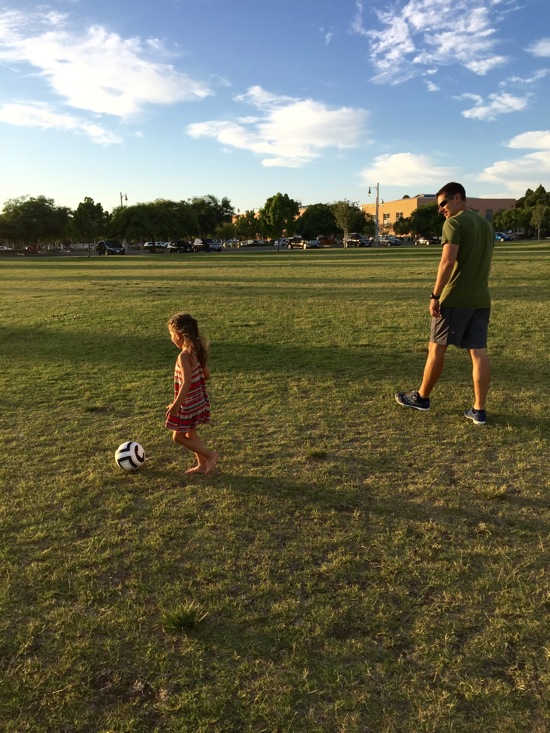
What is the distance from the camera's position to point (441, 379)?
20.0 feet

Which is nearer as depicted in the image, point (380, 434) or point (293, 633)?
point (293, 633)

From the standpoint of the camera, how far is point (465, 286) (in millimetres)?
4621

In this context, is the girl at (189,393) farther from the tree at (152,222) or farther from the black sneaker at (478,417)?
the tree at (152,222)

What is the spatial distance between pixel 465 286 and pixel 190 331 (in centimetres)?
241

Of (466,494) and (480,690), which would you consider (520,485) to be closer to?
(466,494)

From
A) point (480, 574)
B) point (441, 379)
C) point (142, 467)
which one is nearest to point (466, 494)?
point (480, 574)

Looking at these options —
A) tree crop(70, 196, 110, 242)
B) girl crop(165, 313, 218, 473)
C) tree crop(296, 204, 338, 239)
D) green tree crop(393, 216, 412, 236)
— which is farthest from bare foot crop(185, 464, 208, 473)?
green tree crop(393, 216, 412, 236)

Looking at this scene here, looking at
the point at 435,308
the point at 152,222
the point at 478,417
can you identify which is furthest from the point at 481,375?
the point at 152,222

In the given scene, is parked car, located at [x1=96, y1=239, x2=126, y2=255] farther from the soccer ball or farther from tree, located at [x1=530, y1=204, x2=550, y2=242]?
the soccer ball

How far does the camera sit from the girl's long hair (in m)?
3.71

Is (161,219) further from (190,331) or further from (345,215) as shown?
(190,331)

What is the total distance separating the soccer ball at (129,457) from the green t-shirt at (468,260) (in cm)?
283

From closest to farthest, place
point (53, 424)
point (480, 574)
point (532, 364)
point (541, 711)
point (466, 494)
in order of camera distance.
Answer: point (541, 711), point (480, 574), point (466, 494), point (53, 424), point (532, 364)

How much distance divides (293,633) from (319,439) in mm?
2214
